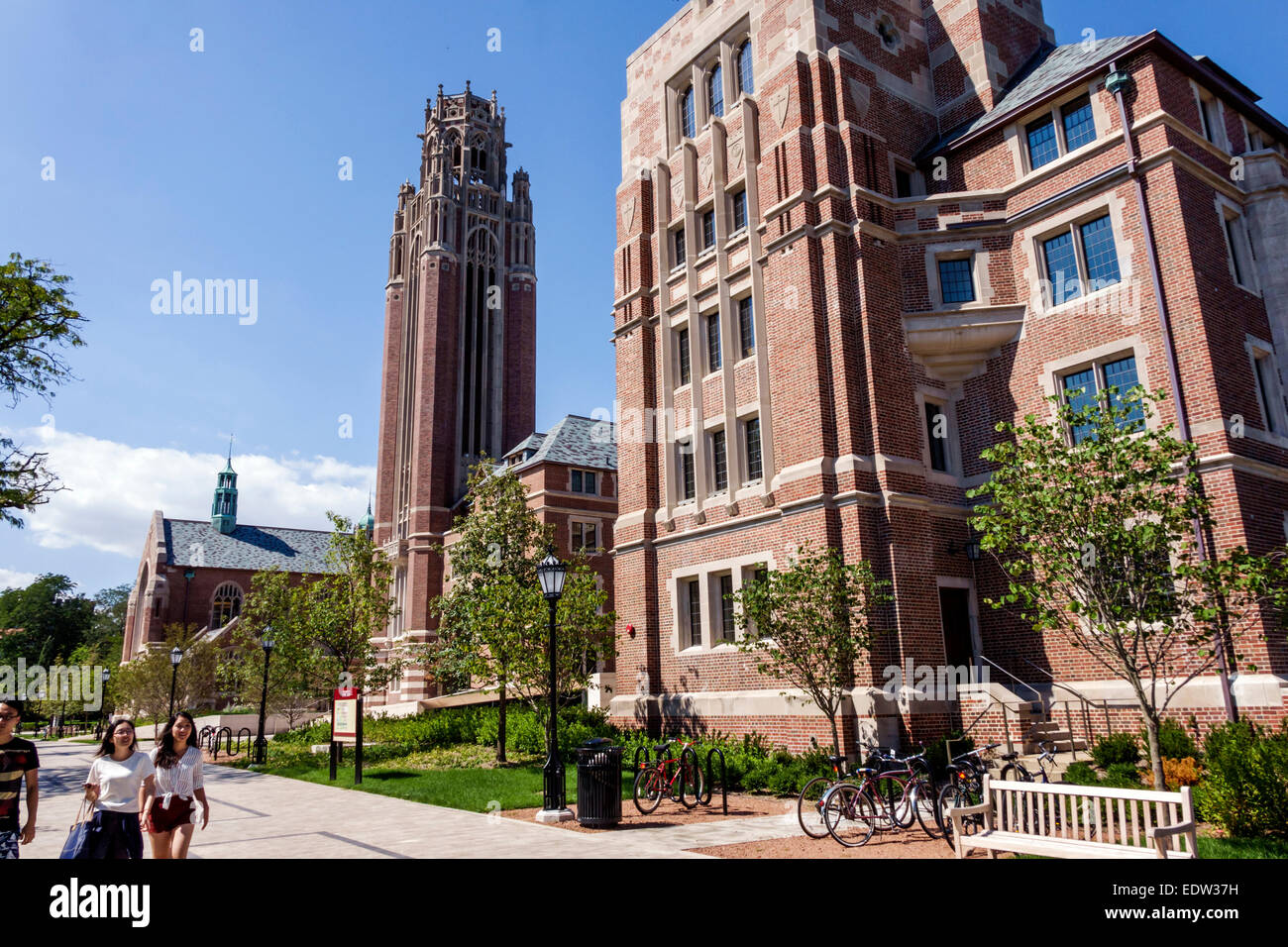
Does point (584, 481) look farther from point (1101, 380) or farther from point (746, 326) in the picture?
point (1101, 380)

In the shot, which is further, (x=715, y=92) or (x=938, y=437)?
(x=715, y=92)

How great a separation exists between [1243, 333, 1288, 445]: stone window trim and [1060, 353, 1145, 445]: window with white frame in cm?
236

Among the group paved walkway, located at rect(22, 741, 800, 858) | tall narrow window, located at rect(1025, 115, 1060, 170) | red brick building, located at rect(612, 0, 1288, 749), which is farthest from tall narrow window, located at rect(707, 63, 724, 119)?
paved walkway, located at rect(22, 741, 800, 858)

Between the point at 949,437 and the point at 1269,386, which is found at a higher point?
the point at 1269,386

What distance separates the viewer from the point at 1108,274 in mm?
18703

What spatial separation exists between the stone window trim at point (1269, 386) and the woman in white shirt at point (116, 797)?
20448mm

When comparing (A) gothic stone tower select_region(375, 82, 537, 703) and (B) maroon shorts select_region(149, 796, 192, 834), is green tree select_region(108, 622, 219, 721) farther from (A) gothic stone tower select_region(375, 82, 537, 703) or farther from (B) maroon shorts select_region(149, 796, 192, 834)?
(B) maroon shorts select_region(149, 796, 192, 834)

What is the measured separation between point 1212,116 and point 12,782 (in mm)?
25280

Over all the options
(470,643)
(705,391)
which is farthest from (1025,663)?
(470,643)

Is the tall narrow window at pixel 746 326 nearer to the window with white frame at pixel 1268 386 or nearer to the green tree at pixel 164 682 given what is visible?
the window with white frame at pixel 1268 386

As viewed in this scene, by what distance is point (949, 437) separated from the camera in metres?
20.9

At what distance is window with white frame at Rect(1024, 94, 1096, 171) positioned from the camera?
1977 cm

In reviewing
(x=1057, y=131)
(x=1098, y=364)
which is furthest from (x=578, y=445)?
(x=1098, y=364)
